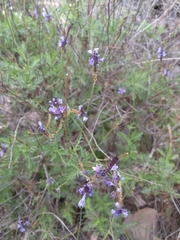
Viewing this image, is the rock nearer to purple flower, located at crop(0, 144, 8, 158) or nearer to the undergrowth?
the undergrowth

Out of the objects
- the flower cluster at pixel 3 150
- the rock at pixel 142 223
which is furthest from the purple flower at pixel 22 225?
the rock at pixel 142 223

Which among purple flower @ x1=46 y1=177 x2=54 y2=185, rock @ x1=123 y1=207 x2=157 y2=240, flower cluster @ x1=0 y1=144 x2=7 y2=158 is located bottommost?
rock @ x1=123 y1=207 x2=157 y2=240

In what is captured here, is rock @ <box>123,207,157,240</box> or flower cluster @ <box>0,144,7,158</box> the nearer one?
flower cluster @ <box>0,144,7,158</box>

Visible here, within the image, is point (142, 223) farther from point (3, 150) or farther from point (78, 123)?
point (3, 150)

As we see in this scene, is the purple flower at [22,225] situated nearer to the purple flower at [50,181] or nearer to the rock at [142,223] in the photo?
the purple flower at [50,181]

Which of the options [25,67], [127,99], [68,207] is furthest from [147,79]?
[68,207]

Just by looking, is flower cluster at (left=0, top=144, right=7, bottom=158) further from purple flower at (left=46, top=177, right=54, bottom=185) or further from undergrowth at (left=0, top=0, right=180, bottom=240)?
purple flower at (left=46, top=177, right=54, bottom=185)

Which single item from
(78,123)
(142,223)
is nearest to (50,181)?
(78,123)

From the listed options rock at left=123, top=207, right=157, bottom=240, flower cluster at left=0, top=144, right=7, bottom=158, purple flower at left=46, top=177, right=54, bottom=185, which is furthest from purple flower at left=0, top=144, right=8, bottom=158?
rock at left=123, top=207, right=157, bottom=240

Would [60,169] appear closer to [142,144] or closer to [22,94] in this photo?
[22,94]

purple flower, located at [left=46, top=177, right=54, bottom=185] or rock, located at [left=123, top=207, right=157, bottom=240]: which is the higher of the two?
purple flower, located at [left=46, top=177, right=54, bottom=185]

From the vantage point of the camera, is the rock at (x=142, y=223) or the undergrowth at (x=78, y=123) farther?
the rock at (x=142, y=223)
